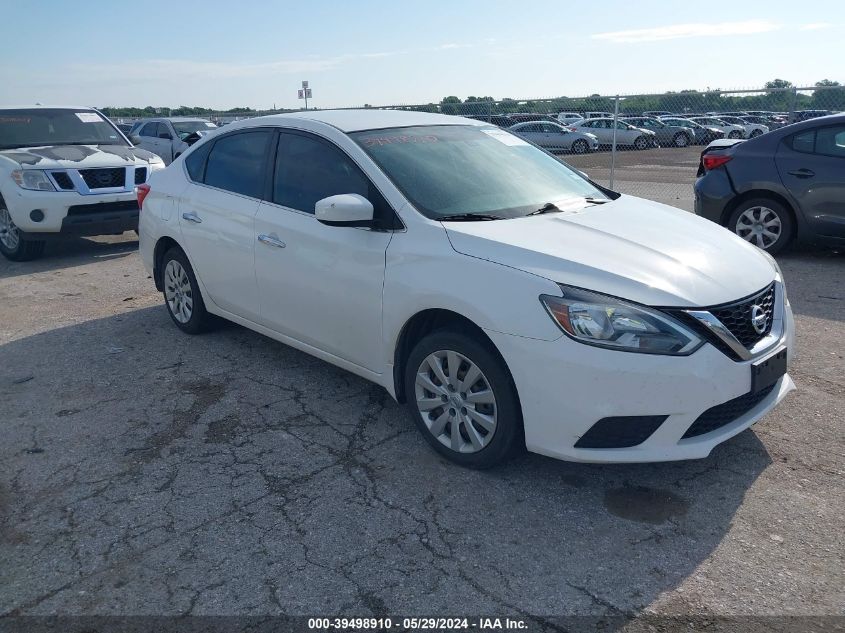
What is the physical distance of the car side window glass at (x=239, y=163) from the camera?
16.4 feet

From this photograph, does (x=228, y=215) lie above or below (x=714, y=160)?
below

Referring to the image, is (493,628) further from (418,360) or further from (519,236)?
(519,236)

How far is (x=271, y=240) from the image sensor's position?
469 centimetres

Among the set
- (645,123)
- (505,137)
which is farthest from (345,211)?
(645,123)

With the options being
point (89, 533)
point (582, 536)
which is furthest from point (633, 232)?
point (89, 533)

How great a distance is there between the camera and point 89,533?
131 inches

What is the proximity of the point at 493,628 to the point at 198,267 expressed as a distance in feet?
12.2

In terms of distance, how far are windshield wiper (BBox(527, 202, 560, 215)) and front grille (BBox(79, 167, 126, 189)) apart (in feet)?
22.3

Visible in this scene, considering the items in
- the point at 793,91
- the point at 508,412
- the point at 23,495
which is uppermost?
the point at 793,91

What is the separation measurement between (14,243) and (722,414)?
877cm

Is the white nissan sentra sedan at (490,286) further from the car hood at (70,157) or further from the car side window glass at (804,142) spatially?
the car hood at (70,157)

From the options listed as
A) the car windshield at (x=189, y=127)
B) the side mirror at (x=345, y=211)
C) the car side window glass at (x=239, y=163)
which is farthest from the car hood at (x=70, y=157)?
the car windshield at (x=189, y=127)

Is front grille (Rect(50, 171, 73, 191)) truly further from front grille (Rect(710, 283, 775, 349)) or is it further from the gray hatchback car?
front grille (Rect(710, 283, 775, 349))

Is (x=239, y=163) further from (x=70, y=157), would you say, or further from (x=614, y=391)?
(x=70, y=157)
